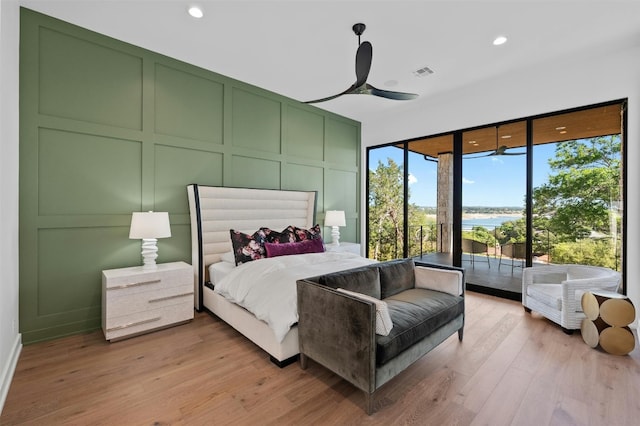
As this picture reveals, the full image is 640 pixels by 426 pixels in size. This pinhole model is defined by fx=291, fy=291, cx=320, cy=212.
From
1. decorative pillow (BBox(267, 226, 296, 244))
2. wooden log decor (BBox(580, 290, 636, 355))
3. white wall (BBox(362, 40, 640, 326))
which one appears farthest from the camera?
decorative pillow (BBox(267, 226, 296, 244))

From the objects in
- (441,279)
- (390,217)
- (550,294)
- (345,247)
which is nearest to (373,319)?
(441,279)

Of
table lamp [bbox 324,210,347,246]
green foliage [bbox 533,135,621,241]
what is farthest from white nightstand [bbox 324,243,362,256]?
green foliage [bbox 533,135,621,241]

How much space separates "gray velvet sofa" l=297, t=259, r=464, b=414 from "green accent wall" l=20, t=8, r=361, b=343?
225 cm

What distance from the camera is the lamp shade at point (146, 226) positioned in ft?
9.62

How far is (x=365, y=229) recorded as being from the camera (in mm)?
6105

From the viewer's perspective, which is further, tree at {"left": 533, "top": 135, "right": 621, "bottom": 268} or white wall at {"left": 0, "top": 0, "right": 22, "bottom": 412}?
tree at {"left": 533, "top": 135, "right": 621, "bottom": 268}

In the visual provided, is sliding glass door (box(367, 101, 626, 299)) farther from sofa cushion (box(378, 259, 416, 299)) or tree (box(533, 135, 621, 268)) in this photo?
sofa cushion (box(378, 259, 416, 299))

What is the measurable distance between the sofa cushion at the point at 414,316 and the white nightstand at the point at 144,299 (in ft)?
7.17

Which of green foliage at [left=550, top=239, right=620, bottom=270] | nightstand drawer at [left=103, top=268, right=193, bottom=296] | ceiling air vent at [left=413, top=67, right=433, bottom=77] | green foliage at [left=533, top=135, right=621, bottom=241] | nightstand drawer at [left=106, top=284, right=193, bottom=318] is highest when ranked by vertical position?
ceiling air vent at [left=413, top=67, right=433, bottom=77]

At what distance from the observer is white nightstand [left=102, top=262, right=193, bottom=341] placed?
2.76 metres

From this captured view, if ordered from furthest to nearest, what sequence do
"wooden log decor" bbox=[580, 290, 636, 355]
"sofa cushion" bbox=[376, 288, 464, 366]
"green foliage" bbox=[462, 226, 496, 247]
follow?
"green foliage" bbox=[462, 226, 496, 247] → "wooden log decor" bbox=[580, 290, 636, 355] → "sofa cushion" bbox=[376, 288, 464, 366]

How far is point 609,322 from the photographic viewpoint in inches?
103

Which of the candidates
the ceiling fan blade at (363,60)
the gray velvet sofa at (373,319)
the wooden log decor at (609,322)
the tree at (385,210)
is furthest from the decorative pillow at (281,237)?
the wooden log decor at (609,322)

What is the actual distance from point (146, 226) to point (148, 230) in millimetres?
45
